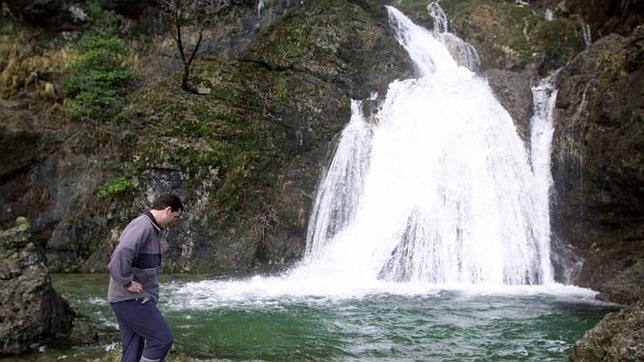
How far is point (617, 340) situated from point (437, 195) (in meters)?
9.24

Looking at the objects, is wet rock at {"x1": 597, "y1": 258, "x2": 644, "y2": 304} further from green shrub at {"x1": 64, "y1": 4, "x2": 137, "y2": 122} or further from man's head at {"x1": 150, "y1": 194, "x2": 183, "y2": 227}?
green shrub at {"x1": 64, "y1": 4, "x2": 137, "y2": 122}

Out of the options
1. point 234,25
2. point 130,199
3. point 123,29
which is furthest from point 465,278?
point 123,29

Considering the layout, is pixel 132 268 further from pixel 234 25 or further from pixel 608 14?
pixel 608 14

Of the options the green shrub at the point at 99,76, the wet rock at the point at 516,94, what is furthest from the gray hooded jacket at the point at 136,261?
the wet rock at the point at 516,94

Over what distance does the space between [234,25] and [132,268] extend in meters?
15.6

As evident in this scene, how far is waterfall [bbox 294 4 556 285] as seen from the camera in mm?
13219

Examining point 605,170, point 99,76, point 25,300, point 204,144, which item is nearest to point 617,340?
point 25,300

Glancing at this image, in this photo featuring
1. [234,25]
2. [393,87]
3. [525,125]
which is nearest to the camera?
[525,125]

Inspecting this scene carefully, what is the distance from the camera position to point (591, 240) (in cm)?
1310

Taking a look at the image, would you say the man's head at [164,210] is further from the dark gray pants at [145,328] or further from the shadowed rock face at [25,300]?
the shadowed rock face at [25,300]

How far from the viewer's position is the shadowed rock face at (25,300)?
6.76 metres

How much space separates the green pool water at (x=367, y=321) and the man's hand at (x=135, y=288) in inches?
90.5

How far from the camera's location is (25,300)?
23.1 ft

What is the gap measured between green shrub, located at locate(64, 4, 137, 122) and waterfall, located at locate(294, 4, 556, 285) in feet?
22.4
